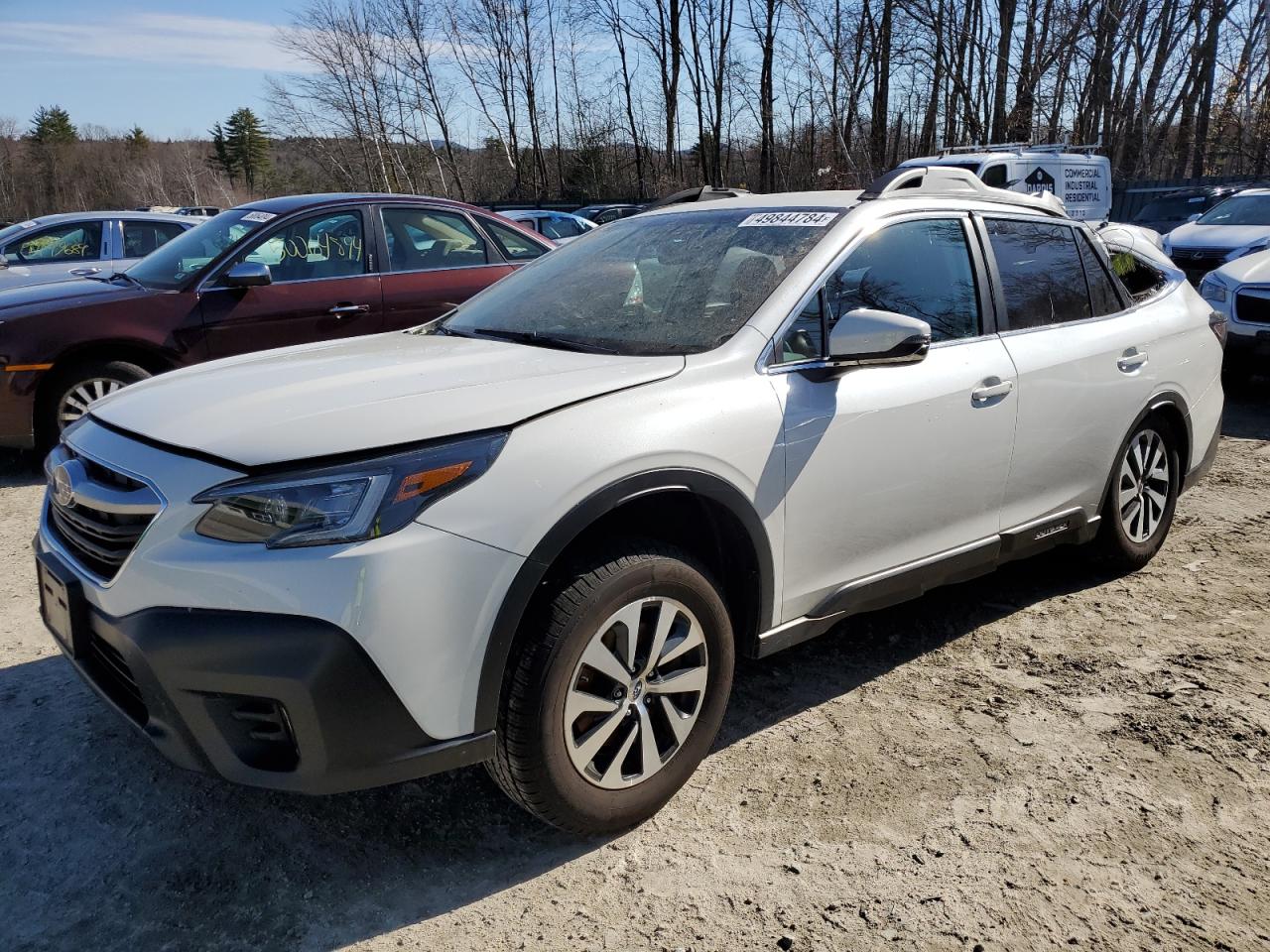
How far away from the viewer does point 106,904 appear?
7.43 feet

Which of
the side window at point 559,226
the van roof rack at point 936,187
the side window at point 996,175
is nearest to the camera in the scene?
the van roof rack at point 936,187

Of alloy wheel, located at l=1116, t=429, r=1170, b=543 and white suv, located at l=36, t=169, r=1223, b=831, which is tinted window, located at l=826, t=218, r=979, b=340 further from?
alloy wheel, located at l=1116, t=429, r=1170, b=543

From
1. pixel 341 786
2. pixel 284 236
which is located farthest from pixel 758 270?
pixel 284 236

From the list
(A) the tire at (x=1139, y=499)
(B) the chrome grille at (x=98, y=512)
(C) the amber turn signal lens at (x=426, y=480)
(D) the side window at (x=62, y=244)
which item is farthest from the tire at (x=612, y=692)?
(D) the side window at (x=62, y=244)

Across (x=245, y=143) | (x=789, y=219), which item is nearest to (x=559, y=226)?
(x=789, y=219)

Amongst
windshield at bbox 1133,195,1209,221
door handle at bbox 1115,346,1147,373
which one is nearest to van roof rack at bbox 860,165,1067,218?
door handle at bbox 1115,346,1147,373

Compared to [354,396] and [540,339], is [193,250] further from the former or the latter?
[354,396]

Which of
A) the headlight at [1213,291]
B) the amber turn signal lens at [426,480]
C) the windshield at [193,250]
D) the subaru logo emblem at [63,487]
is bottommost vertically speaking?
the headlight at [1213,291]

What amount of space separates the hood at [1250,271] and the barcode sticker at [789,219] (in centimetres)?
644

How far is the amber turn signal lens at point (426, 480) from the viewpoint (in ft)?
6.75

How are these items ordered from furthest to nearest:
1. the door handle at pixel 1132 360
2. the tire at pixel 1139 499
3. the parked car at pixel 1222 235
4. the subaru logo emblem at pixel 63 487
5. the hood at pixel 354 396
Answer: the parked car at pixel 1222 235, the tire at pixel 1139 499, the door handle at pixel 1132 360, the subaru logo emblem at pixel 63 487, the hood at pixel 354 396

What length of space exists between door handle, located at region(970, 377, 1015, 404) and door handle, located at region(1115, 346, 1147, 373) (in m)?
0.84

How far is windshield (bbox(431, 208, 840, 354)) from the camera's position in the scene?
112 inches

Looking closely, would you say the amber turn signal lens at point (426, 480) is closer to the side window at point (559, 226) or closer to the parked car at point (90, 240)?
the parked car at point (90, 240)
